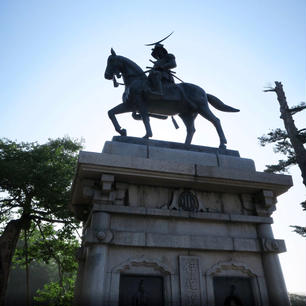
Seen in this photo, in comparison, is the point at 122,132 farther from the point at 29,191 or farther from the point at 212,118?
the point at 29,191

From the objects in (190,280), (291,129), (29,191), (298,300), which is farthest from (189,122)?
(298,300)

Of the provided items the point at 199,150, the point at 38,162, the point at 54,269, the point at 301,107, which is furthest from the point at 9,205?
the point at 54,269

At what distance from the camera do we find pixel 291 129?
15.3 meters

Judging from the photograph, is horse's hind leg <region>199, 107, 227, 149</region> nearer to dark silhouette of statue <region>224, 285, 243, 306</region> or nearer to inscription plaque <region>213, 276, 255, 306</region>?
inscription plaque <region>213, 276, 255, 306</region>

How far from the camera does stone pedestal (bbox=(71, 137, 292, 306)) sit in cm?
466

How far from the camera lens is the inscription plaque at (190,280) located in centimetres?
461

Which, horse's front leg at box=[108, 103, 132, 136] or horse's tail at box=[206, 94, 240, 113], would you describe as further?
horse's tail at box=[206, 94, 240, 113]

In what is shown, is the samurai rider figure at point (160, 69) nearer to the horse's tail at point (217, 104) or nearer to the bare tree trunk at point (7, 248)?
the horse's tail at point (217, 104)

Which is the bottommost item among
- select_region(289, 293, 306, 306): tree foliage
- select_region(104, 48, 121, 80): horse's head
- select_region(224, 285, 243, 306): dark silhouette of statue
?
select_region(224, 285, 243, 306): dark silhouette of statue

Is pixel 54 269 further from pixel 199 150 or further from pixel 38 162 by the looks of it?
pixel 199 150

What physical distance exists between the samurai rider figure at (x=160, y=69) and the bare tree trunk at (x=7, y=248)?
13476 mm

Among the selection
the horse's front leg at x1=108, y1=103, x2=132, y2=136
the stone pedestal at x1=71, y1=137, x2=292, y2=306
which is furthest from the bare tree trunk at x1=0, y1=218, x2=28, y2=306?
the horse's front leg at x1=108, y1=103, x2=132, y2=136

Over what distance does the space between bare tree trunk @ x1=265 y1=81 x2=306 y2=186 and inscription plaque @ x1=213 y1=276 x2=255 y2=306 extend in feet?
31.5

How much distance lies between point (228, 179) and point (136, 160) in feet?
5.94
